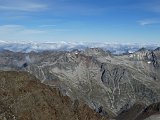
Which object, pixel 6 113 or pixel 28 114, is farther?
pixel 28 114

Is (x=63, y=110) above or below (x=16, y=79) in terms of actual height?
below

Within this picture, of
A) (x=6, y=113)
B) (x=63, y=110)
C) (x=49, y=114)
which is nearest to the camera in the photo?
(x=6, y=113)

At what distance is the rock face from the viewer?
11875cm

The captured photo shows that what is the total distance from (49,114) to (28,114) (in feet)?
33.9

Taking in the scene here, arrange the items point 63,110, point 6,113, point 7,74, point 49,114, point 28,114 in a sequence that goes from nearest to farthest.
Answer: point 6,113
point 28,114
point 49,114
point 63,110
point 7,74

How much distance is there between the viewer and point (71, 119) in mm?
133375

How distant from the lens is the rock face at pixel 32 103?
390 ft

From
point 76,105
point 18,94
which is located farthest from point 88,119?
point 18,94

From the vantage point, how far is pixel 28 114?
120m

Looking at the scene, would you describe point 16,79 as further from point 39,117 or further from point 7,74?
point 39,117

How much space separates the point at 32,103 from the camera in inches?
5044

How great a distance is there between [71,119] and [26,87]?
2091cm

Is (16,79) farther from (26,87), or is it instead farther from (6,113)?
(6,113)

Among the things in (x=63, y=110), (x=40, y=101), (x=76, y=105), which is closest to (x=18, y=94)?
(x=40, y=101)
